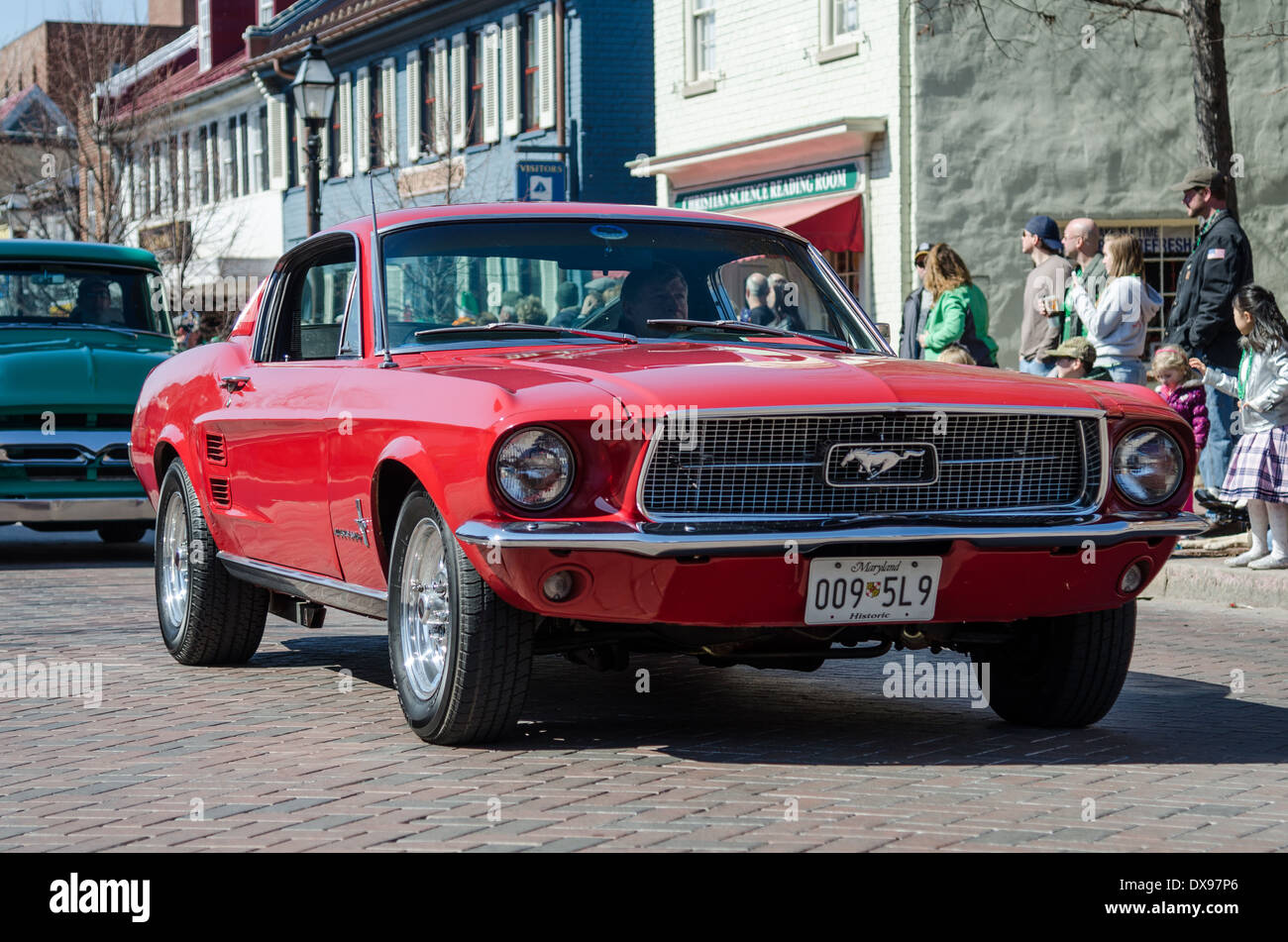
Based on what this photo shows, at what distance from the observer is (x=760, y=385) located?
229 inches

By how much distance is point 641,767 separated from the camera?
19.5 ft

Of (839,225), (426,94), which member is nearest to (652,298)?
(839,225)

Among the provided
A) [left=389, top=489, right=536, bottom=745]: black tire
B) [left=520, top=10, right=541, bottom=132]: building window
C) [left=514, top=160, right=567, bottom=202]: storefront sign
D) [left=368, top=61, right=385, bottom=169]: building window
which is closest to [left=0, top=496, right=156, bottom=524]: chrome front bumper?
[left=389, top=489, right=536, bottom=745]: black tire

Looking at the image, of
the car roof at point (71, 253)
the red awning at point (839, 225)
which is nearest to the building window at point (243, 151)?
the red awning at point (839, 225)

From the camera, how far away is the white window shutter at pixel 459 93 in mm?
36156

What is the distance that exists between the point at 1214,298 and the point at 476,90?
24408 mm

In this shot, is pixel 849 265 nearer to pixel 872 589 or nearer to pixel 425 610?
pixel 425 610

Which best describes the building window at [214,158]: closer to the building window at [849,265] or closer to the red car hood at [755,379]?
the building window at [849,265]

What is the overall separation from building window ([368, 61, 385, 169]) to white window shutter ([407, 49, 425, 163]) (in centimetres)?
121

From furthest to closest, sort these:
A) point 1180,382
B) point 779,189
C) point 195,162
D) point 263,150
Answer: point 195,162 → point 263,150 → point 779,189 → point 1180,382

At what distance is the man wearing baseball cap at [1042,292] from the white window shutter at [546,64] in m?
19.8

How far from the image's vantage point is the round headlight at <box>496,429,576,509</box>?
5711 mm

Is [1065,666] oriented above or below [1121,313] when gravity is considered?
below
